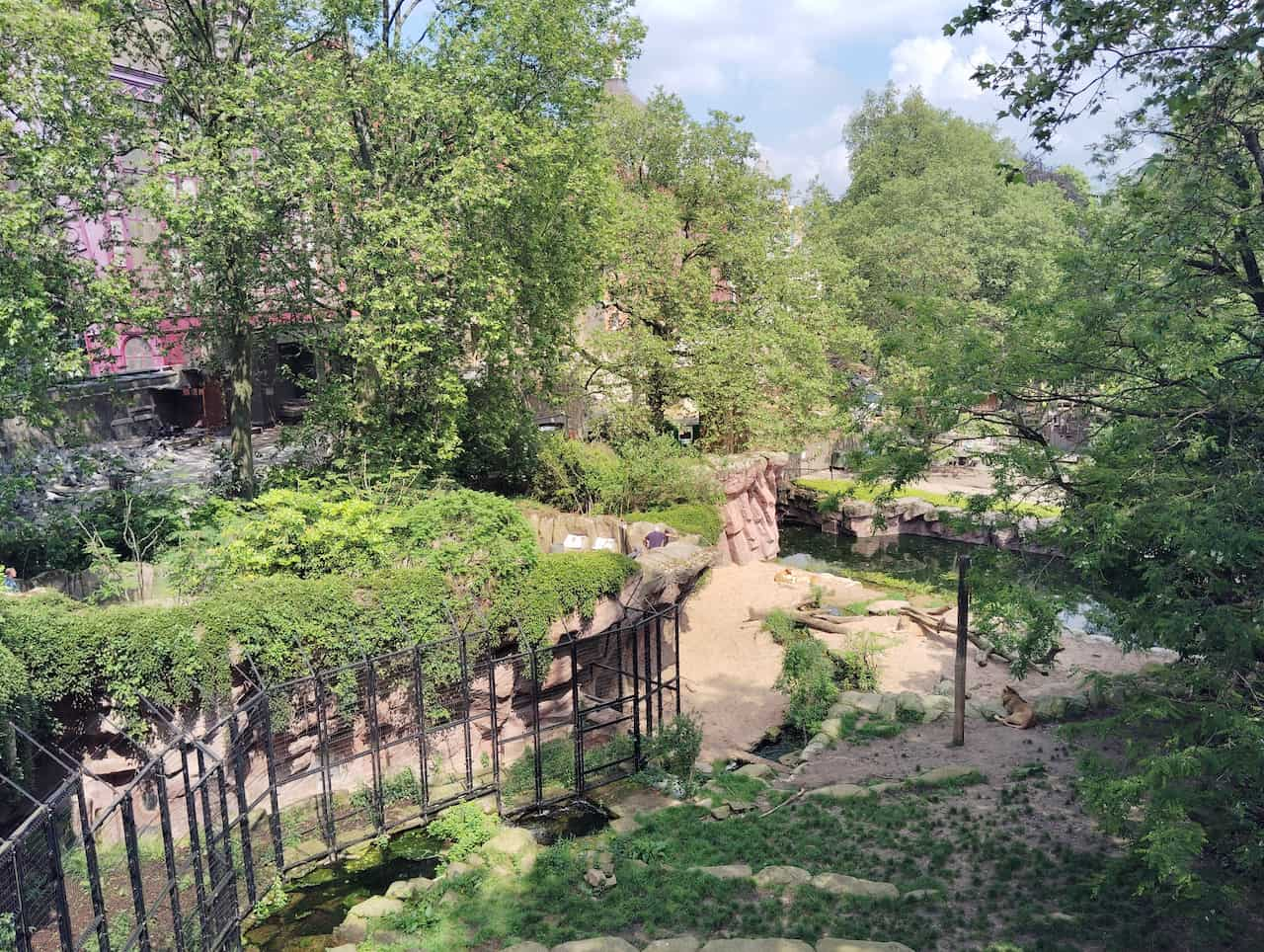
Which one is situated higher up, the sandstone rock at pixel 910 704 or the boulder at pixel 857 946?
the boulder at pixel 857 946

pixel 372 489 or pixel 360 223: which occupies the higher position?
pixel 360 223

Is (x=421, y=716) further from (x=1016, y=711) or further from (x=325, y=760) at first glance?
(x=1016, y=711)

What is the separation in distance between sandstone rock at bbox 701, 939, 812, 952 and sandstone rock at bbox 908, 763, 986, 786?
17.9ft

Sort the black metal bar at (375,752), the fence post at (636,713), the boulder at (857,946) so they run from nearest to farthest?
1. the boulder at (857,946)
2. the black metal bar at (375,752)
3. the fence post at (636,713)

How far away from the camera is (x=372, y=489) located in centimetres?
1802

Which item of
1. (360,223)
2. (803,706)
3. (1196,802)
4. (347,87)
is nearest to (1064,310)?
(1196,802)

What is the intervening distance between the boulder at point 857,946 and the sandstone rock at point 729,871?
215 centimetres

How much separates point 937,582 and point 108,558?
21402mm

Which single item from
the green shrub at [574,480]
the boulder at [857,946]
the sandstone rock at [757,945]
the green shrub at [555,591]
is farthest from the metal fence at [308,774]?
Result: the boulder at [857,946]

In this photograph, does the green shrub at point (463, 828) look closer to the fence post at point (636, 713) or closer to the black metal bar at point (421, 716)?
the black metal bar at point (421, 716)

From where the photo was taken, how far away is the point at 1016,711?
57.2 feet

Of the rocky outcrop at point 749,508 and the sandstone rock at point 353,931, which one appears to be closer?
the sandstone rock at point 353,931

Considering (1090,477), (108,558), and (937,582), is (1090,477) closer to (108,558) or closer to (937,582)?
(108,558)

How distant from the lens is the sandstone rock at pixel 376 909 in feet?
38.4
